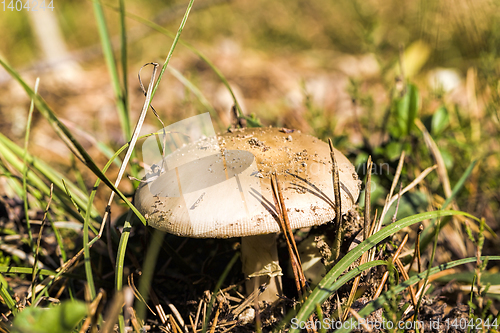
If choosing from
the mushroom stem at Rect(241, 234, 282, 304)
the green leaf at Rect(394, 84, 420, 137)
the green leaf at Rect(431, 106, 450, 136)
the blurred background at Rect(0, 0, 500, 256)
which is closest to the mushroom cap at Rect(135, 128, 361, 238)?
the mushroom stem at Rect(241, 234, 282, 304)

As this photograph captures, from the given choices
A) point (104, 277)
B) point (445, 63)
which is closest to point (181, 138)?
point (104, 277)

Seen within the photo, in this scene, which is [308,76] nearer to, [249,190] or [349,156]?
[349,156]

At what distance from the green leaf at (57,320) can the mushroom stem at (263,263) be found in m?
0.71

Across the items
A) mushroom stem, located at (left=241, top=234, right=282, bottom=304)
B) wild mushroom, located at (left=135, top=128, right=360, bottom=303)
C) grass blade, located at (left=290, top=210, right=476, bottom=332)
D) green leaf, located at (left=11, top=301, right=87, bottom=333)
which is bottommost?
mushroom stem, located at (left=241, top=234, right=282, bottom=304)

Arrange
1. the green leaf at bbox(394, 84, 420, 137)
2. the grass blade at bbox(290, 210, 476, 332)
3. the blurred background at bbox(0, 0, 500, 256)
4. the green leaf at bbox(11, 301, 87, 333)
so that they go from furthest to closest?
1. the blurred background at bbox(0, 0, 500, 256)
2. the green leaf at bbox(394, 84, 420, 137)
3. the grass blade at bbox(290, 210, 476, 332)
4. the green leaf at bbox(11, 301, 87, 333)

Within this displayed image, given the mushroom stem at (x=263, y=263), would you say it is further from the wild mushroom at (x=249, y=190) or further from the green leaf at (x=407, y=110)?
the green leaf at (x=407, y=110)

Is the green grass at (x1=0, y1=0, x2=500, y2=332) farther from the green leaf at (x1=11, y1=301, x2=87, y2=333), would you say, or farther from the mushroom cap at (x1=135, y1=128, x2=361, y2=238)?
the mushroom cap at (x1=135, y1=128, x2=361, y2=238)

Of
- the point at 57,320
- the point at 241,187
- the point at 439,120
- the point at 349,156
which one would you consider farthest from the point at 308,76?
the point at 57,320

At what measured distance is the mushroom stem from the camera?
1376mm

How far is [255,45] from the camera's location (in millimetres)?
5617

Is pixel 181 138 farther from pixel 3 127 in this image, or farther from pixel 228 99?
pixel 3 127

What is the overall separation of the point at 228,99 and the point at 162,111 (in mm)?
756

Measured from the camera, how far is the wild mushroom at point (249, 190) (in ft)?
3.49

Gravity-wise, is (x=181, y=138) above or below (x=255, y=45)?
below
